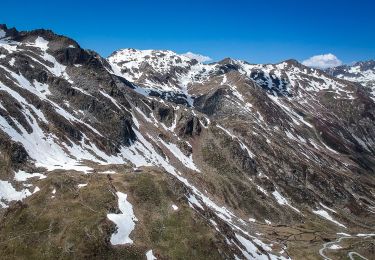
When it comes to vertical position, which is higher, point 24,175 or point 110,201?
point 110,201

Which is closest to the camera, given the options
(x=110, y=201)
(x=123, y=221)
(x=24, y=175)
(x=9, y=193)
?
Result: (x=123, y=221)

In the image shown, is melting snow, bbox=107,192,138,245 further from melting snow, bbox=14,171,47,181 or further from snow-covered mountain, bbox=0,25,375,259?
melting snow, bbox=14,171,47,181

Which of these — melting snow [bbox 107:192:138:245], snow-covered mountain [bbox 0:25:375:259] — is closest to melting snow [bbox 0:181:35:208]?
snow-covered mountain [bbox 0:25:375:259]

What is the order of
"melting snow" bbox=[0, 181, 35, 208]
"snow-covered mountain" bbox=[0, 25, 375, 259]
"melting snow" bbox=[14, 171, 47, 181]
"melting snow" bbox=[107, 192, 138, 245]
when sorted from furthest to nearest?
"melting snow" bbox=[14, 171, 47, 181], "melting snow" bbox=[0, 181, 35, 208], "snow-covered mountain" bbox=[0, 25, 375, 259], "melting snow" bbox=[107, 192, 138, 245]

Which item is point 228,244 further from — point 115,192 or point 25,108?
point 25,108

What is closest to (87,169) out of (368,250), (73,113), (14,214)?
(14,214)

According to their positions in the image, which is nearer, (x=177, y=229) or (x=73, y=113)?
(x=177, y=229)

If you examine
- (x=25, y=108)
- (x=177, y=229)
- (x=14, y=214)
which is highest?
(x=25, y=108)

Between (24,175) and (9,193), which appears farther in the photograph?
(24,175)

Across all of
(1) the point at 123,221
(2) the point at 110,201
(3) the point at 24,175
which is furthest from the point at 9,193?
(1) the point at 123,221

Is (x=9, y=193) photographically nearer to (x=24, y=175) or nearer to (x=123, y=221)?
(x=24, y=175)

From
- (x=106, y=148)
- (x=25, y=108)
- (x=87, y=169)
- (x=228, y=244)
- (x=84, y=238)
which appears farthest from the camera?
(x=106, y=148)
